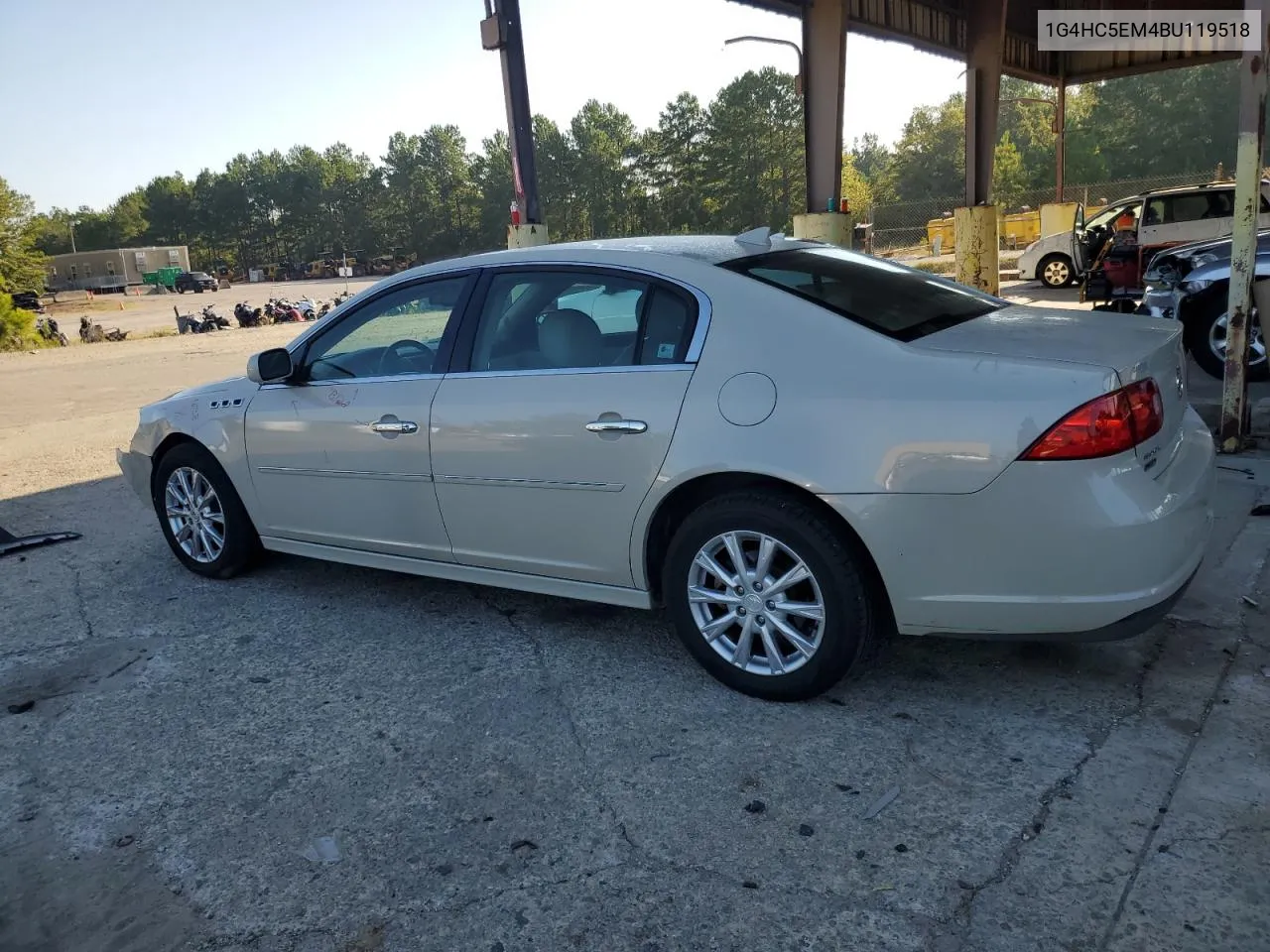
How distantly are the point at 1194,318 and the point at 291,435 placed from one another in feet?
24.1

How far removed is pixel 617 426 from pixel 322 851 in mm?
1633

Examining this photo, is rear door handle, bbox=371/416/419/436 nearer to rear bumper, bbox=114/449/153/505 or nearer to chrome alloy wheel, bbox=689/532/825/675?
chrome alloy wheel, bbox=689/532/825/675

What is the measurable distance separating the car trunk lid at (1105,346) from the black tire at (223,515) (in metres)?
3.44

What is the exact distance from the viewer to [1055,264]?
1891cm

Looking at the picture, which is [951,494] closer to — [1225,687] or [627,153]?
[1225,687]

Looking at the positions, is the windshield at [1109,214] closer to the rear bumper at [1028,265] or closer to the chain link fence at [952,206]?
the rear bumper at [1028,265]

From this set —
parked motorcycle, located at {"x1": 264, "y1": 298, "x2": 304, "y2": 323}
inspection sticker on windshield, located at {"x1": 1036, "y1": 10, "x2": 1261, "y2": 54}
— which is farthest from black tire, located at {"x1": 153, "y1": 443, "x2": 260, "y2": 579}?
parked motorcycle, located at {"x1": 264, "y1": 298, "x2": 304, "y2": 323}

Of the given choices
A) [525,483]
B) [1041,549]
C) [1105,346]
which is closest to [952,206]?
[1105,346]

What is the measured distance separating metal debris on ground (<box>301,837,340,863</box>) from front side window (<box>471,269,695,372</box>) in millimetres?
1820

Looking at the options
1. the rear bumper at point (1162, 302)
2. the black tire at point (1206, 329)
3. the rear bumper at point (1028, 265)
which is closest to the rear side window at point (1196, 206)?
the rear bumper at point (1028, 265)

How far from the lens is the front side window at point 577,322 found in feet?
11.5

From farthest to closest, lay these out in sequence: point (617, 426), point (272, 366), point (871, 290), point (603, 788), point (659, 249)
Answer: point (272, 366)
point (659, 249)
point (871, 290)
point (617, 426)
point (603, 788)

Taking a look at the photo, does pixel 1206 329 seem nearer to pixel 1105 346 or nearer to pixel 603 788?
pixel 1105 346

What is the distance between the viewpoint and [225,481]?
487cm
